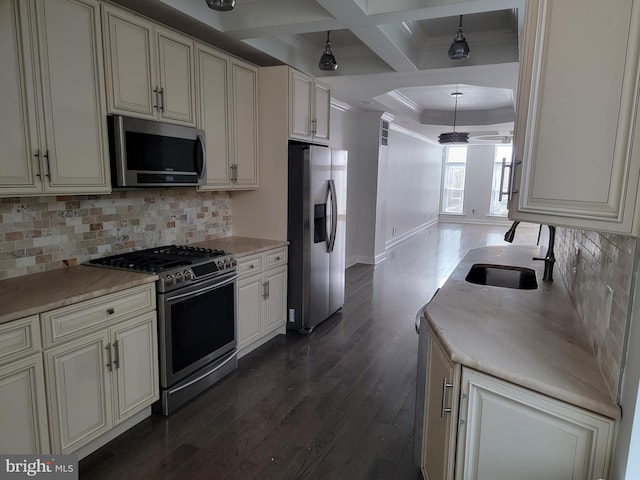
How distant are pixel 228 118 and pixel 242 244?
106 centimetres

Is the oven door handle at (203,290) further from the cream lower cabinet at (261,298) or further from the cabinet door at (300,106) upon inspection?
the cabinet door at (300,106)

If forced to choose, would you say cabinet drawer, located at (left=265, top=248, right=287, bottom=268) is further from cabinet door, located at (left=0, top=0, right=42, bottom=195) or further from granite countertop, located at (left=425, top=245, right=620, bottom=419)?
cabinet door, located at (left=0, top=0, right=42, bottom=195)

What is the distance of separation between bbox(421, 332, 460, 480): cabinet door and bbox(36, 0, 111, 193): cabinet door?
2.06 metres

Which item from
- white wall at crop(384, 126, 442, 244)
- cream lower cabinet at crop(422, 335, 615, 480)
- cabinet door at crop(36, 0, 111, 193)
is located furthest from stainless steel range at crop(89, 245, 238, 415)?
white wall at crop(384, 126, 442, 244)

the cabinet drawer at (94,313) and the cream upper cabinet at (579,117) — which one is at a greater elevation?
the cream upper cabinet at (579,117)

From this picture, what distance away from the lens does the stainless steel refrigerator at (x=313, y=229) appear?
12.5 ft

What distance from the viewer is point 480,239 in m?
10.1

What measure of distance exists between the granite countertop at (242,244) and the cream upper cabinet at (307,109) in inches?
39.1

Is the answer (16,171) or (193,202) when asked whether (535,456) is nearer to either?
(16,171)

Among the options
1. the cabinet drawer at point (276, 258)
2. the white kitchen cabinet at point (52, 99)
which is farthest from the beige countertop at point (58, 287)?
the cabinet drawer at point (276, 258)

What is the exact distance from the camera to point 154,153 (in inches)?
107

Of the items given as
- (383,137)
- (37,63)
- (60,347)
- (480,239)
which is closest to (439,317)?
(60,347)

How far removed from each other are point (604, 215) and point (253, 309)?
280 cm

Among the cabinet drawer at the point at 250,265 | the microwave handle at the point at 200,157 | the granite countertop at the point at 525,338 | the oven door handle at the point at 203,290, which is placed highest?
the microwave handle at the point at 200,157
